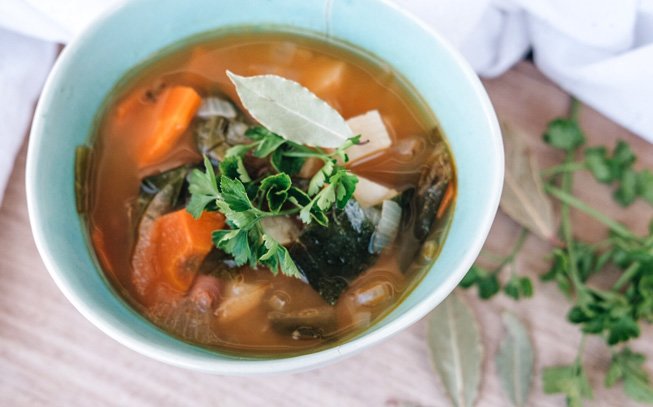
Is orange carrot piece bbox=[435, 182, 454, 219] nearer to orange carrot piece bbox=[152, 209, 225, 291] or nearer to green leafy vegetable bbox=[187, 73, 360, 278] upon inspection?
green leafy vegetable bbox=[187, 73, 360, 278]

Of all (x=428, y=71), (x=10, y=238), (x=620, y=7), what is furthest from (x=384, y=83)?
(x=10, y=238)

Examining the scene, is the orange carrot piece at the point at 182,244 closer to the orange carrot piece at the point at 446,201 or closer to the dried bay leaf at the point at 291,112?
the dried bay leaf at the point at 291,112

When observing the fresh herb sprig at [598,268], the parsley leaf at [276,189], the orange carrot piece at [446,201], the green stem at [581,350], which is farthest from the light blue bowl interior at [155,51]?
the green stem at [581,350]

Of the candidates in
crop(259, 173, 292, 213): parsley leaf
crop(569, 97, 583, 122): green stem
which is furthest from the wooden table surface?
crop(259, 173, 292, 213): parsley leaf

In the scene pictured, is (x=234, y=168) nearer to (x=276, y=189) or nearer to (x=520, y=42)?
(x=276, y=189)

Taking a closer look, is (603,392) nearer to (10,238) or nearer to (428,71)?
(428,71)

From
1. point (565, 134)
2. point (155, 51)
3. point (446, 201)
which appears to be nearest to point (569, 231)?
point (565, 134)
